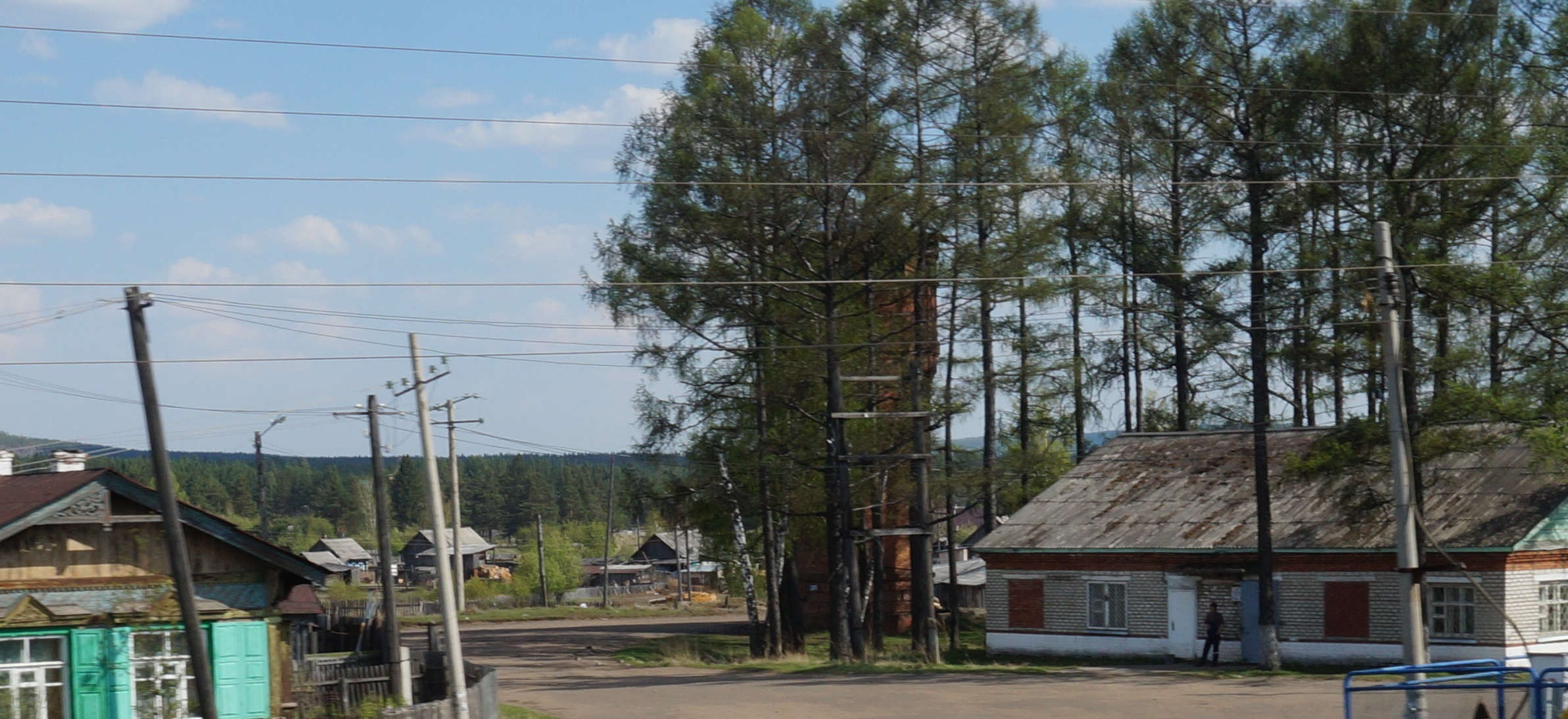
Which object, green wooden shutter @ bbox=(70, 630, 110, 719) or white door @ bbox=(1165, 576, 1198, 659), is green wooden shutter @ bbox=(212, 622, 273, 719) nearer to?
green wooden shutter @ bbox=(70, 630, 110, 719)

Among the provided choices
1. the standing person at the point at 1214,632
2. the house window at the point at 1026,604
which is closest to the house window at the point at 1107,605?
the house window at the point at 1026,604

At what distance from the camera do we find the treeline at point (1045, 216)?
Answer: 29000mm

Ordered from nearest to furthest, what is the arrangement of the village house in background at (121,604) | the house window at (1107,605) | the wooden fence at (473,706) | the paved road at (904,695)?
the wooden fence at (473,706) < the village house in background at (121,604) < the paved road at (904,695) < the house window at (1107,605)

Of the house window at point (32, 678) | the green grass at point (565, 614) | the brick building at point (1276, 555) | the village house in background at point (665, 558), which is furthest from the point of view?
the village house in background at point (665, 558)

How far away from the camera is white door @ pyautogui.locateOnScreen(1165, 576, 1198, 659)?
34.2 metres

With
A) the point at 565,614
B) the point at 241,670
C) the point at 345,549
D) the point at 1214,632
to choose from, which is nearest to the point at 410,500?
the point at 345,549

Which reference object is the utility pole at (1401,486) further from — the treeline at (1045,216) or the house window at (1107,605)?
the house window at (1107,605)

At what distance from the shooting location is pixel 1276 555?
3291 centimetres

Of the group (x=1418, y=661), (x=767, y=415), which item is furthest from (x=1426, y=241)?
(x=767, y=415)

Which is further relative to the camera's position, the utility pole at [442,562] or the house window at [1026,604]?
the house window at [1026,604]

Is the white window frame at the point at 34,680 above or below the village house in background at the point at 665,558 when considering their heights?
above

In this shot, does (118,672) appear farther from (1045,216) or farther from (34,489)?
(1045,216)

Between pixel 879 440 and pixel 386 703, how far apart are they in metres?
14.9

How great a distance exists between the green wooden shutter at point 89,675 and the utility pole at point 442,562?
514 cm
